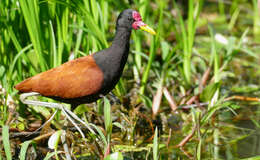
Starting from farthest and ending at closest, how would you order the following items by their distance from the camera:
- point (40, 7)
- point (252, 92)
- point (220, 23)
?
point (220, 23) < point (252, 92) < point (40, 7)

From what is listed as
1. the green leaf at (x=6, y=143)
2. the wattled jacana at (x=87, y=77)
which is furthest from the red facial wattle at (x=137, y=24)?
the green leaf at (x=6, y=143)

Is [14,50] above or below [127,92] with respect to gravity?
above

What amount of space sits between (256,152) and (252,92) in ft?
4.68

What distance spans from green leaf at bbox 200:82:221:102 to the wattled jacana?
110cm

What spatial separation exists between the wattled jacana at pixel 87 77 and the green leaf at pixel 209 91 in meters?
1.10

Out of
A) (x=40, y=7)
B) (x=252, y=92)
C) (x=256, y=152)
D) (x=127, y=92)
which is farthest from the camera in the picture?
(x=252, y=92)

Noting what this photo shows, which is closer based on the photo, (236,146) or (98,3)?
(236,146)

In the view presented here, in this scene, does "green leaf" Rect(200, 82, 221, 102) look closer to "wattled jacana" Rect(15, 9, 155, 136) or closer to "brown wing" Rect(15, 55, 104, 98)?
"wattled jacana" Rect(15, 9, 155, 136)

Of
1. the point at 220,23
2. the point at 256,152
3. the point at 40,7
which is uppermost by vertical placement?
the point at 40,7

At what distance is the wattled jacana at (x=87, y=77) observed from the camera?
2938 millimetres

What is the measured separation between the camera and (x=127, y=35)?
312cm

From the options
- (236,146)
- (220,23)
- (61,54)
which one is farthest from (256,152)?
(220,23)

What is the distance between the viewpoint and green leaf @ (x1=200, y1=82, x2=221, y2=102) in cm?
388

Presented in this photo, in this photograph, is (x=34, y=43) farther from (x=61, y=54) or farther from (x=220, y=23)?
(x=220, y=23)
